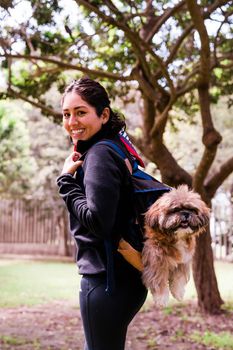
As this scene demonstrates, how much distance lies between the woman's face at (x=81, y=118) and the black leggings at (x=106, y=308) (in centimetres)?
63

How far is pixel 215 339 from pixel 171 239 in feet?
16.4

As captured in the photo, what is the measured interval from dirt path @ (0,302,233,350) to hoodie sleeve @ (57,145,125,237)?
181 inches

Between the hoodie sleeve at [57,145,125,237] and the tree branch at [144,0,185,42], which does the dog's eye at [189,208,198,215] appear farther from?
the tree branch at [144,0,185,42]

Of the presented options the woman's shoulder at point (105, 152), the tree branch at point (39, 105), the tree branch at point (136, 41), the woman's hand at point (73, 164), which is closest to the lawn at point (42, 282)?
the tree branch at point (39, 105)

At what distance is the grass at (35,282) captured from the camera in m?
10.5

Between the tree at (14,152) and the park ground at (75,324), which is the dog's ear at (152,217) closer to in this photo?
the park ground at (75,324)

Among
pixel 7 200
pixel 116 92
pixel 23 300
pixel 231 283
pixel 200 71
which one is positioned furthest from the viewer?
pixel 7 200

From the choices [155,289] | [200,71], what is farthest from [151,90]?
[155,289]

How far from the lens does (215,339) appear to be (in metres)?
6.62

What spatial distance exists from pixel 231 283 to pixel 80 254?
1155cm

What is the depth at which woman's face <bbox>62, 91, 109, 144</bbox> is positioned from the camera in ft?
7.48

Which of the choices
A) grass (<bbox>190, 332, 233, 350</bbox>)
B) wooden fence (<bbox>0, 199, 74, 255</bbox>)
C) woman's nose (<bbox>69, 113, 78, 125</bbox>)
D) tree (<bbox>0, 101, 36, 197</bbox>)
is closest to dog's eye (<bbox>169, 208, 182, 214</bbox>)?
woman's nose (<bbox>69, 113, 78, 125</bbox>)

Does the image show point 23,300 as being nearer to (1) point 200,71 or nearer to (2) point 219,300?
(2) point 219,300

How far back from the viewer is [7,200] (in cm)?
2017
